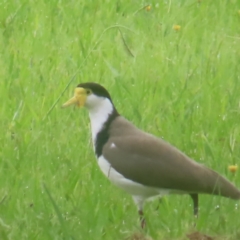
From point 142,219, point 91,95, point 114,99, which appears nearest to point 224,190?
point 142,219

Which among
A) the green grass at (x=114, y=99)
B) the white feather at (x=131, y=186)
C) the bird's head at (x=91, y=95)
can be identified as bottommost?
the green grass at (x=114, y=99)

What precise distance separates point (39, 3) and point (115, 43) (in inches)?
41.2

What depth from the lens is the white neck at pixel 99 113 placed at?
532 centimetres

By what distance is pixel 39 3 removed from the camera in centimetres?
841

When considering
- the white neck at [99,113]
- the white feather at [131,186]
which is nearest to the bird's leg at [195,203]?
the white feather at [131,186]

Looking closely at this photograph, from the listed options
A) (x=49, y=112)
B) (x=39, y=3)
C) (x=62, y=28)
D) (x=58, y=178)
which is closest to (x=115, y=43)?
(x=62, y=28)

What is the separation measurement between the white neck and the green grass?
372 millimetres

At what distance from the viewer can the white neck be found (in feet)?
17.5

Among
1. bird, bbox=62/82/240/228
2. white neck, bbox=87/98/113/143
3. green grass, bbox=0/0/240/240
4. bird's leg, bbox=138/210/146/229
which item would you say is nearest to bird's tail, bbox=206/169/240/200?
bird, bbox=62/82/240/228

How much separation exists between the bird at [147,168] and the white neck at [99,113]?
0.01 meters

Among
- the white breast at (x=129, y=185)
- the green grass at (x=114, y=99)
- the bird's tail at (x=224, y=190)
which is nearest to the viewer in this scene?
the bird's tail at (x=224, y=190)

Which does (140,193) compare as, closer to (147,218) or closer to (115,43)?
(147,218)

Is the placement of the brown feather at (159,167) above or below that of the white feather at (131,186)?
above

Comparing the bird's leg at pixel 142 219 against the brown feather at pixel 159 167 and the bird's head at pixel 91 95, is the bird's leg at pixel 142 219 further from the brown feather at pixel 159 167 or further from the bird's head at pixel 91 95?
the bird's head at pixel 91 95
